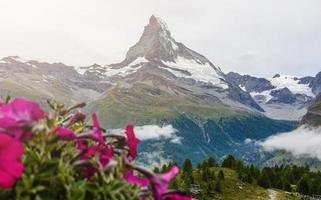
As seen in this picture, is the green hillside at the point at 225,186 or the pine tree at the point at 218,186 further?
the pine tree at the point at 218,186

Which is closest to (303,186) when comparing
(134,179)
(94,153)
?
(134,179)

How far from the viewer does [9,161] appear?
141 inches

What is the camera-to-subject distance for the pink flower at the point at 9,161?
3.51m

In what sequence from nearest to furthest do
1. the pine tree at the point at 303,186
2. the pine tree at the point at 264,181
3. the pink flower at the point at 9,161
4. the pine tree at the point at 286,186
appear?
the pink flower at the point at 9,161
the pine tree at the point at 264,181
the pine tree at the point at 303,186
the pine tree at the point at 286,186

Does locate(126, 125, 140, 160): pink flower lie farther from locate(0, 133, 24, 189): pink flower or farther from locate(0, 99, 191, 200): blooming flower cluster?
locate(0, 133, 24, 189): pink flower

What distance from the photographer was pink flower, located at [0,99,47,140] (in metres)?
3.95

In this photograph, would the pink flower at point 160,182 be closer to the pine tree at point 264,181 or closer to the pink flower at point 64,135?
the pink flower at point 64,135

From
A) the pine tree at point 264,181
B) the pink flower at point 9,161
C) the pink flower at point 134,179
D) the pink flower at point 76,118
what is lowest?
the pine tree at point 264,181

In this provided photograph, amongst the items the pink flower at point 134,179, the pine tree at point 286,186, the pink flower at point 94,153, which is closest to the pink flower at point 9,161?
the pink flower at point 94,153

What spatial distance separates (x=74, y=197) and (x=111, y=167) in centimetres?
36

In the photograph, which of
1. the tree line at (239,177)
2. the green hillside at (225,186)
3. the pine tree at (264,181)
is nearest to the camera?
the green hillside at (225,186)

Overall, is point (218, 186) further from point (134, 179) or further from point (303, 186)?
point (134, 179)

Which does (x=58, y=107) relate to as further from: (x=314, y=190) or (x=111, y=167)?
(x=314, y=190)

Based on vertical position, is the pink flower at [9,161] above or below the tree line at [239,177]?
above
